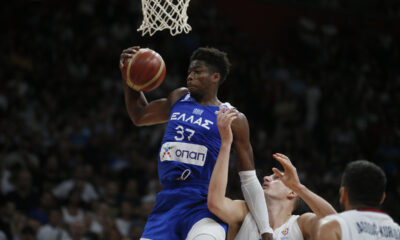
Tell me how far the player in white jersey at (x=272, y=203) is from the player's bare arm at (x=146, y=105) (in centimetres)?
63

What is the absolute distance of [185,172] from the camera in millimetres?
3836

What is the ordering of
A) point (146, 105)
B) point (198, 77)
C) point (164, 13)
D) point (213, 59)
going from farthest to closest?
point (164, 13)
point (146, 105)
point (213, 59)
point (198, 77)

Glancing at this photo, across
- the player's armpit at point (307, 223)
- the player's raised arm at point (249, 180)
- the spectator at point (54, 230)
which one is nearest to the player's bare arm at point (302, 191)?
the player's armpit at point (307, 223)

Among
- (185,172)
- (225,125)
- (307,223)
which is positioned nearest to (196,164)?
(185,172)

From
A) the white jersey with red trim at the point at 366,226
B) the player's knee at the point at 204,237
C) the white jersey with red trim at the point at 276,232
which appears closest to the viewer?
the white jersey with red trim at the point at 366,226

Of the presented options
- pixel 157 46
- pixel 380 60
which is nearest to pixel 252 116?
pixel 157 46

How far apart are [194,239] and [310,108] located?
28.4ft

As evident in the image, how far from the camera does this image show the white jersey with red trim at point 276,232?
3962 mm

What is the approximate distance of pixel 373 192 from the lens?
116 inches

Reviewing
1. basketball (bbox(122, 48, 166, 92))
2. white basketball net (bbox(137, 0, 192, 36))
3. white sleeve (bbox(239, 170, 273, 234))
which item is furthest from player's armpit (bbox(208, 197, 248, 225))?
white basketball net (bbox(137, 0, 192, 36))

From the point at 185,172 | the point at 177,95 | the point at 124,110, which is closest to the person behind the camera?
the point at 185,172

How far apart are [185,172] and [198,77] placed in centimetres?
74

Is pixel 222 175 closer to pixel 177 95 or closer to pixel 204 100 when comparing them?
pixel 204 100

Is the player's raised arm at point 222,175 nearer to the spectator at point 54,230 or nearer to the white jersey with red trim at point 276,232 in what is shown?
the white jersey with red trim at point 276,232
